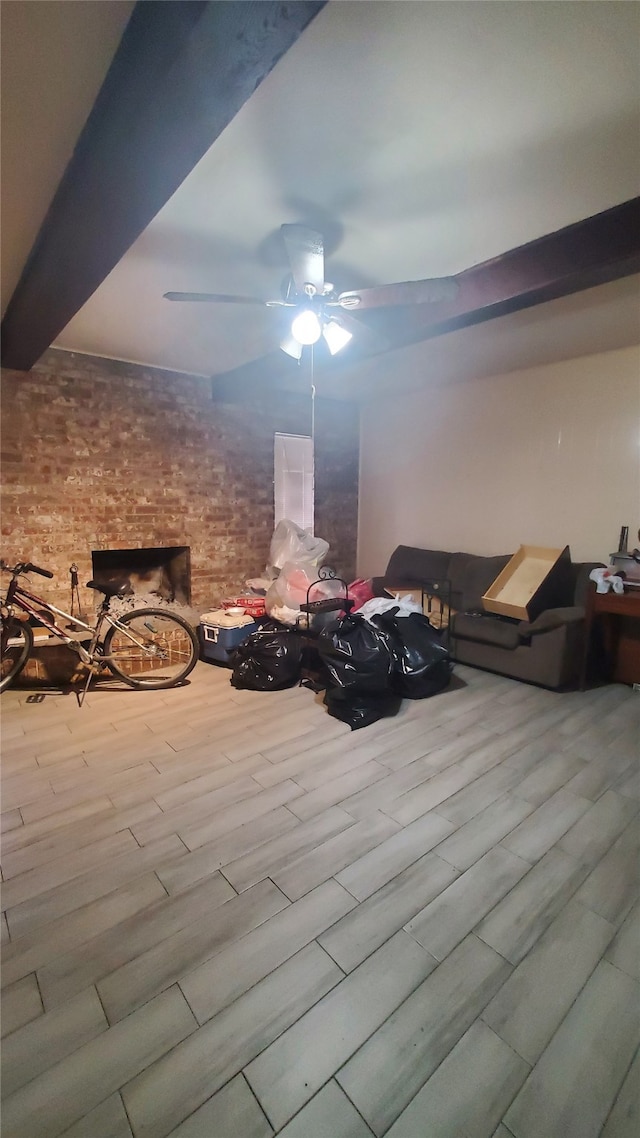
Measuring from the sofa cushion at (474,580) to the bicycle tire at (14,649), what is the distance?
326cm

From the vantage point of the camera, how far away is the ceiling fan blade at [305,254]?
1921mm

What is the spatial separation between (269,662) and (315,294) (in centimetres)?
218

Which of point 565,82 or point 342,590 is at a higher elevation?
point 565,82

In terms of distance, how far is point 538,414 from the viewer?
402 cm

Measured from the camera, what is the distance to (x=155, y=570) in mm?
4543

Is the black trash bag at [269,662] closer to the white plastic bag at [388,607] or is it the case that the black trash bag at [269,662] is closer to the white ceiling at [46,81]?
the white plastic bag at [388,607]

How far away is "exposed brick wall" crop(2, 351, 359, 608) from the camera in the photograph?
3504 mm

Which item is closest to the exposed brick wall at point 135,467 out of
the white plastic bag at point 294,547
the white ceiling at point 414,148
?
the white plastic bag at point 294,547

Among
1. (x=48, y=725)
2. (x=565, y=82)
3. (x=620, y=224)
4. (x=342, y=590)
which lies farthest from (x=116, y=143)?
(x=342, y=590)

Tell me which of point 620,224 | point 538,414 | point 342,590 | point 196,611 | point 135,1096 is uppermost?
point 620,224

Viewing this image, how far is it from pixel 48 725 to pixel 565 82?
347cm

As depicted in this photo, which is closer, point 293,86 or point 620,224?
point 293,86

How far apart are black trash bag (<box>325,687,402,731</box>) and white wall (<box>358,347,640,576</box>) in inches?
90.3

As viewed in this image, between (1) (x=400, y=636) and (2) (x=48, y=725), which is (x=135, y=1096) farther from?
(1) (x=400, y=636)
